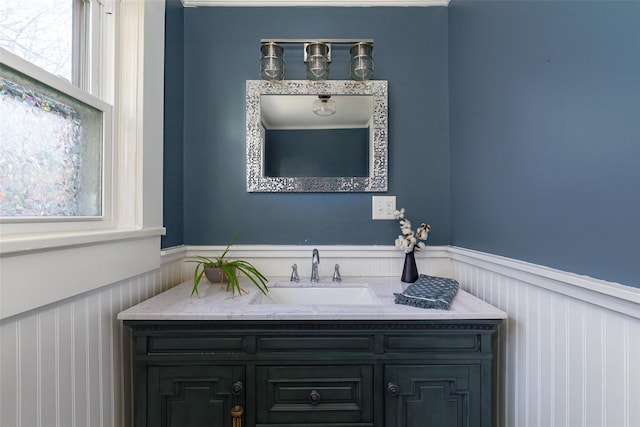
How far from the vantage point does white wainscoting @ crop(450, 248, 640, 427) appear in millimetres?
667

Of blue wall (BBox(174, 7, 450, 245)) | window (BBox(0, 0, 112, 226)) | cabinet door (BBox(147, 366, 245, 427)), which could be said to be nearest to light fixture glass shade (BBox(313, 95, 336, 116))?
blue wall (BBox(174, 7, 450, 245))

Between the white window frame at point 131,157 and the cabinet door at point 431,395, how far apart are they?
0.97m

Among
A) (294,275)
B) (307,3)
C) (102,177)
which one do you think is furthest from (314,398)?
(307,3)

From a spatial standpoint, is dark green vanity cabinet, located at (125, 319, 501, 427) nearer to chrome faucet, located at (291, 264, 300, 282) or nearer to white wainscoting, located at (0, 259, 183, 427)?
white wainscoting, located at (0, 259, 183, 427)

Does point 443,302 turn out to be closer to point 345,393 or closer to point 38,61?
point 345,393

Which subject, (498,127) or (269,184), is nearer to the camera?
(498,127)

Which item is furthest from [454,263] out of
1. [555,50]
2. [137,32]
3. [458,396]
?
[137,32]

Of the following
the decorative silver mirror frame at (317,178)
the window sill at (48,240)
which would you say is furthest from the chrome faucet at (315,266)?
the window sill at (48,240)

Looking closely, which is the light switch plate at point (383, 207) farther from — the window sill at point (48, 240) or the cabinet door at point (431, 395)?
the window sill at point (48, 240)

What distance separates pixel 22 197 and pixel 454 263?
167cm

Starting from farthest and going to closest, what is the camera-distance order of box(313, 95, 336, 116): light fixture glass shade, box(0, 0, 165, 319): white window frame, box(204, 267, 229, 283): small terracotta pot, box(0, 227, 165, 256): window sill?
box(313, 95, 336, 116): light fixture glass shade < box(204, 267, 229, 283): small terracotta pot < box(0, 0, 165, 319): white window frame < box(0, 227, 165, 256): window sill

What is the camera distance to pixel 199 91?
1574 millimetres

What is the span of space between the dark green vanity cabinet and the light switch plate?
2.23ft

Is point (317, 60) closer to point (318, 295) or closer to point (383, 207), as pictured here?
point (383, 207)
